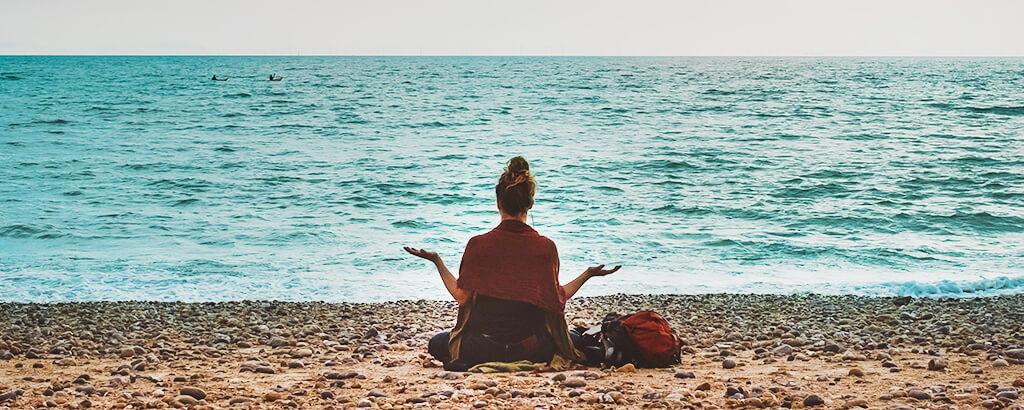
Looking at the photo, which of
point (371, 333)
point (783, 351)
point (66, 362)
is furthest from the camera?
point (371, 333)

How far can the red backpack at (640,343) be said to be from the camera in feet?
19.7

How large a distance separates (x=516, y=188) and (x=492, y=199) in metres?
14.0

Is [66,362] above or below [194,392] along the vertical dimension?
below

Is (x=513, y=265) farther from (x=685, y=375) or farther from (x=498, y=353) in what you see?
(x=685, y=375)

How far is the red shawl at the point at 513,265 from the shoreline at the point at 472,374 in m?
0.57

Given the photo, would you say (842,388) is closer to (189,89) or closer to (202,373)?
(202,373)

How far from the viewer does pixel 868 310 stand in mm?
9008

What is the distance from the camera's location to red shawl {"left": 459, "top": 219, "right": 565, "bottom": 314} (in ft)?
17.9

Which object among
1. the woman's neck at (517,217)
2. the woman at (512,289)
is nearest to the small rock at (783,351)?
the woman at (512,289)

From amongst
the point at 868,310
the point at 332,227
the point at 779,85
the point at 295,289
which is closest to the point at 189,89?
the point at 779,85

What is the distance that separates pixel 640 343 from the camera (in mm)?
5984

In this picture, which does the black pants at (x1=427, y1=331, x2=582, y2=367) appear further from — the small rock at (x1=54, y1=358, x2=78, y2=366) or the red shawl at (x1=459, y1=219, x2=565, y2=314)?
the small rock at (x1=54, y1=358, x2=78, y2=366)

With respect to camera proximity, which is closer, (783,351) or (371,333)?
(783,351)

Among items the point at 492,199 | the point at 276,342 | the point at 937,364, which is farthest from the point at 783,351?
the point at 492,199
